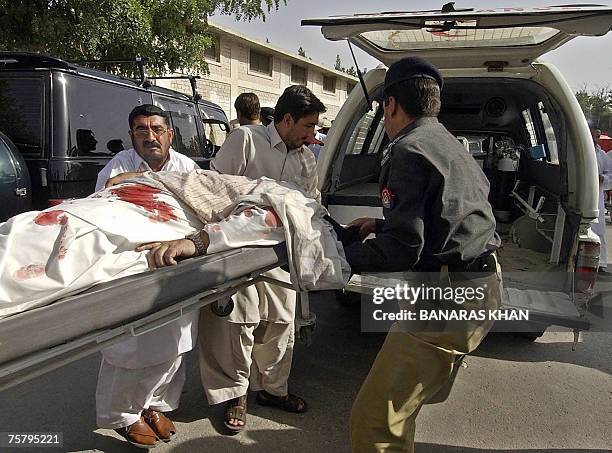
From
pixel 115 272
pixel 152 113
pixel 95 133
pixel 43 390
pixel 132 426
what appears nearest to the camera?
pixel 115 272

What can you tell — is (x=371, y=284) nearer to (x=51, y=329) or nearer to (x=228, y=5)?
(x=51, y=329)

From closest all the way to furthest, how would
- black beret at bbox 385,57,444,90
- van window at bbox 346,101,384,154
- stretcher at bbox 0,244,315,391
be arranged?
stretcher at bbox 0,244,315,391 < black beret at bbox 385,57,444,90 < van window at bbox 346,101,384,154

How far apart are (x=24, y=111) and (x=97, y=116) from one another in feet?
1.91

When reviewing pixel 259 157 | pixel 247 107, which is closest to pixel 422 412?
pixel 259 157

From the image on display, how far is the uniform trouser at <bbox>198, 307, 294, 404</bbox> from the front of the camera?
2723mm

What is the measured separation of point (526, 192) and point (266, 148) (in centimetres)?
352

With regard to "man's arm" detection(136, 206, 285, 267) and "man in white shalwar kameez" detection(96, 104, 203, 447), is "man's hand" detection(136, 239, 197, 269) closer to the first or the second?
"man's arm" detection(136, 206, 285, 267)

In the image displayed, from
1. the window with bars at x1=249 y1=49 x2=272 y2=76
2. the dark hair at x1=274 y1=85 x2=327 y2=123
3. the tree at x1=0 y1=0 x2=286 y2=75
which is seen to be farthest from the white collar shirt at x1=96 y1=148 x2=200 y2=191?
the window with bars at x1=249 y1=49 x2=272 y2=76

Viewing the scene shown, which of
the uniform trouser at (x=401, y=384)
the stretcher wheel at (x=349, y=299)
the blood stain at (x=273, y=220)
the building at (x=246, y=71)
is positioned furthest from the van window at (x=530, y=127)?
the building at (x=246, y=71)

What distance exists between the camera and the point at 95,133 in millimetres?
4297

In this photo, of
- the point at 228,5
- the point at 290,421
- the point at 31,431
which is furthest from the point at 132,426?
the point at 228,5

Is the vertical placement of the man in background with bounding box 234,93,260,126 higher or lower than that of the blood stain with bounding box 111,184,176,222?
higher

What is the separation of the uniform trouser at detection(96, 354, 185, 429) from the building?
38.5 ft

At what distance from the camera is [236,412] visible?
2.71 m
